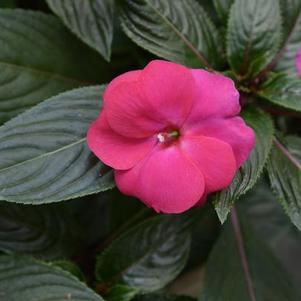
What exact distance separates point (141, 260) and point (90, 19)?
44 centimetres

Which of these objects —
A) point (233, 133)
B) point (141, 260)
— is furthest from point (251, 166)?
point (141, 260)

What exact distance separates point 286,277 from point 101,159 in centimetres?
66

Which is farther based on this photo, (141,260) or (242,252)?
(242,252)

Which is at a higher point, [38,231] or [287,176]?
[287,176]

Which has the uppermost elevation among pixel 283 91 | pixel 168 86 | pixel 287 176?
pixel 168 86

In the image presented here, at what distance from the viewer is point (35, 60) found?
114 cm

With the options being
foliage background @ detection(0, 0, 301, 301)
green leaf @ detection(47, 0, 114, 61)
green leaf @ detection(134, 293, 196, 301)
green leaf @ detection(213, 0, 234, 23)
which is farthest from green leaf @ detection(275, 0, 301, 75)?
green leaf @ detection(134, 293, 196, 301)

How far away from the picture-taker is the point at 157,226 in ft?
3.80

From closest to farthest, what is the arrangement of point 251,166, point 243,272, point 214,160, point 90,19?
point 214,160, point 251,166, point 90,19, point 243,272

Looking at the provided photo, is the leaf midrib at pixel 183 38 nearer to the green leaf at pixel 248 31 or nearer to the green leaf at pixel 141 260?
the green leaf at pixel 248 31

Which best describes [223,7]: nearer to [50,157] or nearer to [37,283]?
[50,157]

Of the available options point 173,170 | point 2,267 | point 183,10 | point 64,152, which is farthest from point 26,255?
point 183,10

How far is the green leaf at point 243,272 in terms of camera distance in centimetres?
120

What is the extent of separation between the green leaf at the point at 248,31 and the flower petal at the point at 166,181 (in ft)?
0.96
